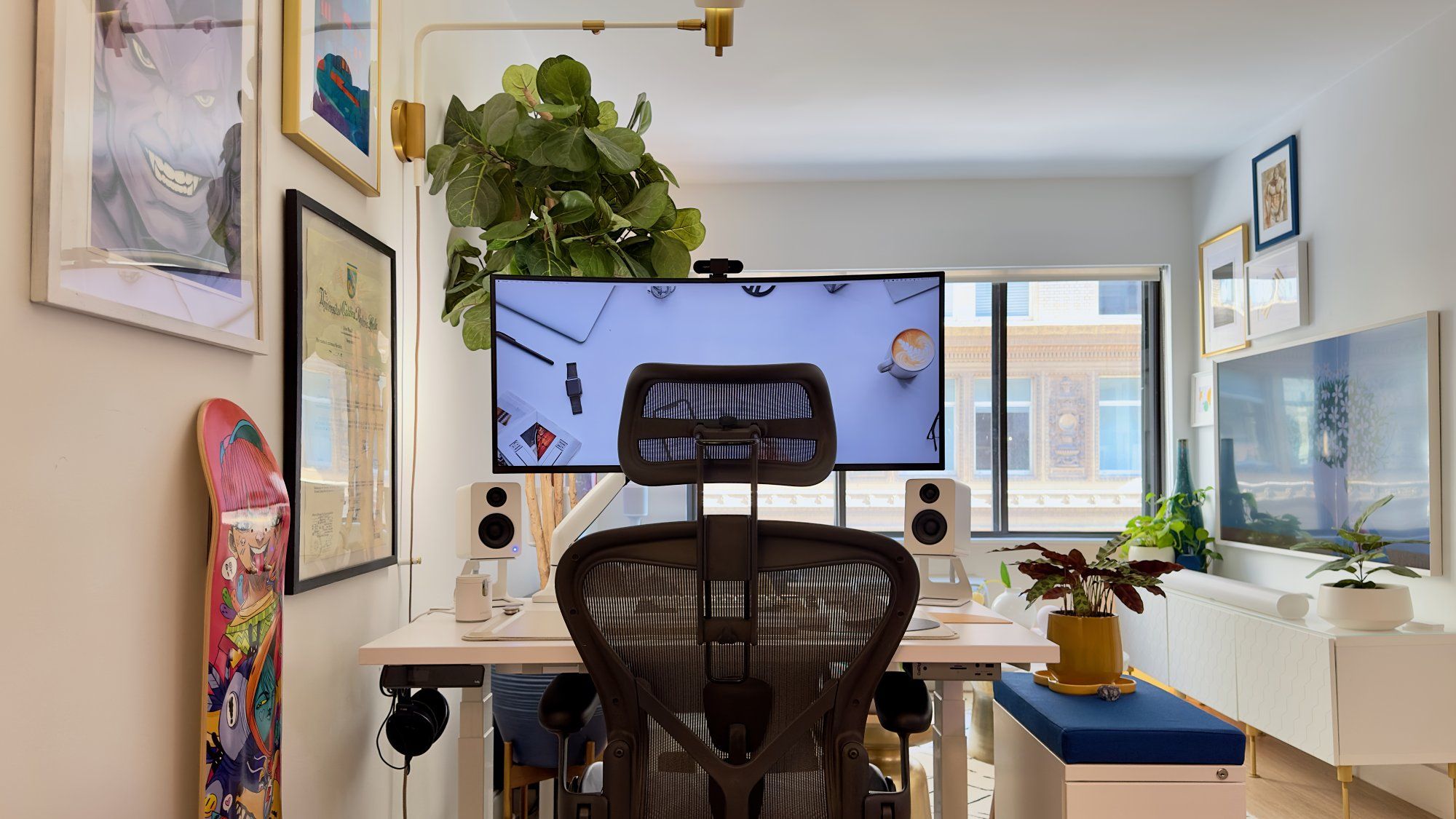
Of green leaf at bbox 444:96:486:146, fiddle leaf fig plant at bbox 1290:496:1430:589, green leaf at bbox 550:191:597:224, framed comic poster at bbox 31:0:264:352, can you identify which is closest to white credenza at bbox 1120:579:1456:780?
fiddle leaf fig plant at bbox 1290:496:1430:589

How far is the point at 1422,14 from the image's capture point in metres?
3.48

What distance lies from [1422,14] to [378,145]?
11.7ft

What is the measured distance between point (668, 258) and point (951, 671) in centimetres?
127

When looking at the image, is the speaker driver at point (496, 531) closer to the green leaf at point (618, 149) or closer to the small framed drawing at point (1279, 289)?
the green leaf at point (618, 149)

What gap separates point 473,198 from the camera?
→ 2.39 m

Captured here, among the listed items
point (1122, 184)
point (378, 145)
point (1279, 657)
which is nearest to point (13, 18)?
point (378, 145)

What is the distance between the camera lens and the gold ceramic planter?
234 cm

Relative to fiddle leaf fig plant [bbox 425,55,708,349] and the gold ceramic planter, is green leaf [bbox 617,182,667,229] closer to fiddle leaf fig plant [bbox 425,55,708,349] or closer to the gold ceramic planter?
fiddle leaf fig plant [bbox 425,55,708,349]

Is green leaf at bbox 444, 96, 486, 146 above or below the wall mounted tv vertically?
above

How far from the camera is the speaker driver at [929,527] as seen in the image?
7.41 ft

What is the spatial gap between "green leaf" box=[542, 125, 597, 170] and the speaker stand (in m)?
1.22

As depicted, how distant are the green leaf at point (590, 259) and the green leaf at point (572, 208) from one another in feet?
0.25

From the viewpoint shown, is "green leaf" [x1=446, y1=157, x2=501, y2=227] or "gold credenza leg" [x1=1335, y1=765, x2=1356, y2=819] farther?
"gold credenza leg" [x1=1335, y1=765, x2=1356, y2=819]

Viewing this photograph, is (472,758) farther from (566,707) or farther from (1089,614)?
(1089,614)
